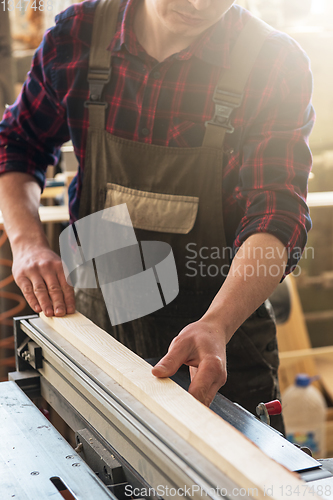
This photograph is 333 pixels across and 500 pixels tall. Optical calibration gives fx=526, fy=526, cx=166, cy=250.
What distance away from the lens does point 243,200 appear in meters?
1.22

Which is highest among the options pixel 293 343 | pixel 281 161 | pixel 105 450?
pixel 281 161

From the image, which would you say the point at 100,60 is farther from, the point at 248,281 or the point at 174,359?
the point at 174,359

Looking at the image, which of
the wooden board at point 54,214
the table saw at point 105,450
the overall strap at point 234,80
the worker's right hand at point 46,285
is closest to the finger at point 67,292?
the worker's right hand at point 46,285

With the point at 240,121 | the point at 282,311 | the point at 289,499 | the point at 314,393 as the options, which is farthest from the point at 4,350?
the point at 289,499

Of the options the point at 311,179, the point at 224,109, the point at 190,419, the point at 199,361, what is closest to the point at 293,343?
the point at 311,179

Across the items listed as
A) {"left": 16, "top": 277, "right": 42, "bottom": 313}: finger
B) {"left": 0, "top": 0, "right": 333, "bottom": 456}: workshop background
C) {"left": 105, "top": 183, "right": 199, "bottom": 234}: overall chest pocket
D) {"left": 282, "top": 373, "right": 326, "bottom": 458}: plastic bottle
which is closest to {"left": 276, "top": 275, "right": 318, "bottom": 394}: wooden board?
{"left": 0, "top": 0, "right": 333, "bottom": 456}: workshop background

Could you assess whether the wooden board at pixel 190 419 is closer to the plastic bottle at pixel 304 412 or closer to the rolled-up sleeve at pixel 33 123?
the rolled-up sleeve at pixel 33 123

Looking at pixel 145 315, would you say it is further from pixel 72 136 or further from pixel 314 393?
pixel 314 393

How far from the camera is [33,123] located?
4.83ft

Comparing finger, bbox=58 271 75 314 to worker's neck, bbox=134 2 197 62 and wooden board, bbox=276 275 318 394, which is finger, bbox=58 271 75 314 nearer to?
worker's neck, bbox=134 2 197 62

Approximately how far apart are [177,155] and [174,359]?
0.59 m

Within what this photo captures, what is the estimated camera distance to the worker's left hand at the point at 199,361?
2.82 feet

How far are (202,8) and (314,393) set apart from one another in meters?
2.06

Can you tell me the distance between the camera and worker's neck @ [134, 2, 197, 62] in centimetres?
130
